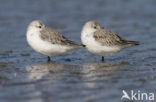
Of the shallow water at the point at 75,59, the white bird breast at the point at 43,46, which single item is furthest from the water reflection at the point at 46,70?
the white bird breast at the point at 43,46

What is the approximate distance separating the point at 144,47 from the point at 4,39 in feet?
14.1

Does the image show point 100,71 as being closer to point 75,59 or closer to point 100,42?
point 100,42

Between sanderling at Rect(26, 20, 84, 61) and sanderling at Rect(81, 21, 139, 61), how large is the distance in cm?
31

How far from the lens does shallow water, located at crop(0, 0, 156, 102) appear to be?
7.71 meters

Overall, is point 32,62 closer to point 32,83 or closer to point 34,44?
point 34,44

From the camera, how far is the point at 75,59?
10844 mm

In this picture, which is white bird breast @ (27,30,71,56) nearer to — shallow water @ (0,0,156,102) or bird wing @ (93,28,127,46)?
shallow water @ (0,0,156,102)

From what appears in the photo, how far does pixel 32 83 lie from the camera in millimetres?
8219

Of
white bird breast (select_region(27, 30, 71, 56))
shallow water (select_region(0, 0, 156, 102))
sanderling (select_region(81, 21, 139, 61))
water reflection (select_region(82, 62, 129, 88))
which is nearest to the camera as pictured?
shallow water (select_region(0, 0, 156, 102))

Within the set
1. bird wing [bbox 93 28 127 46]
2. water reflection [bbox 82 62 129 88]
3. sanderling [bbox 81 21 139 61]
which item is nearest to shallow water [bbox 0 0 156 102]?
water reflection [bbox 82 62 129 88]

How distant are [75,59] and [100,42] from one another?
2.77 ft

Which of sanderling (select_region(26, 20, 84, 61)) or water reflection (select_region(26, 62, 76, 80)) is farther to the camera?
sanderling (select_region(26, 20, 84, 61))

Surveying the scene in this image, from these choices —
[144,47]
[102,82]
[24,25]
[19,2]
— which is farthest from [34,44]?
[19,2]

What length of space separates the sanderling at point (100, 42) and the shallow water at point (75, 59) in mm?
305
